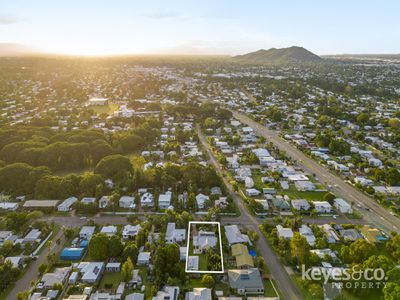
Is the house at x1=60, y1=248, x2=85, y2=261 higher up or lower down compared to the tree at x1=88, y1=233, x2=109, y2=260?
lower down

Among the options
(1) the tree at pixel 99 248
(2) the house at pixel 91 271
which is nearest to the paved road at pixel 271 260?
(1) the tree at pixel 99 248

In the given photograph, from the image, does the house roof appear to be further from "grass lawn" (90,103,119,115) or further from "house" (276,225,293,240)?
"grass lawn" (90,103,119,115)

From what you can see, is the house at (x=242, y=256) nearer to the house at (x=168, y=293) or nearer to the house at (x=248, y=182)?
the house at (x=168, y=293)

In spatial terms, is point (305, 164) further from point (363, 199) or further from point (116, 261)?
point (116, 261)

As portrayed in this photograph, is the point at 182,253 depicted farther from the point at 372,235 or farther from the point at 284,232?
the point at 372,235

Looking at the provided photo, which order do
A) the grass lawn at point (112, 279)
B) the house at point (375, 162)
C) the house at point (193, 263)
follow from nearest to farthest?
1. the grass lawn at point (112, 279)
2. the house at point (193, 263)
3. the house at point (375, 162)

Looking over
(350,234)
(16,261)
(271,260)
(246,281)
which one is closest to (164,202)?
(271,260)

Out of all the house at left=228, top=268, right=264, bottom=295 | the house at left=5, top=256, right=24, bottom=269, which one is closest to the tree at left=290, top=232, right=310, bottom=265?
the house at left=228, top=268, right=264, bottom=295
